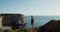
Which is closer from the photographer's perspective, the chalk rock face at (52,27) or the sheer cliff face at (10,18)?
the chalk rock face at (52,27)

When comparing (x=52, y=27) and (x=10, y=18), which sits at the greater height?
(x=52, y=27)

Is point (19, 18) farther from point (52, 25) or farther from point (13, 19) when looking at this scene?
point (52, 25)

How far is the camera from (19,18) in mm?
34438

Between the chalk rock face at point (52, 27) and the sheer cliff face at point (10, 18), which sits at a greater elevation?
the chalk rock face at point (52, 27)

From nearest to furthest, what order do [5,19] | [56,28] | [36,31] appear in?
[56,28] → [36,31] → [5,19]

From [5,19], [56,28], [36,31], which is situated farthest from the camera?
[5,19]

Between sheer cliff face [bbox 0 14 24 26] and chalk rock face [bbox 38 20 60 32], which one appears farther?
sheer cliff face [bbox 0 14 24 26]

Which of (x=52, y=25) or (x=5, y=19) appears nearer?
(x=52, y=25)

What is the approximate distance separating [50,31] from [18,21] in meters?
19.1

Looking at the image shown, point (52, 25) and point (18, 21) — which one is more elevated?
point (52, 25)

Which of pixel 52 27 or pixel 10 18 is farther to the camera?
pixel 10 18

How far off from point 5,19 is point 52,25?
17794mm

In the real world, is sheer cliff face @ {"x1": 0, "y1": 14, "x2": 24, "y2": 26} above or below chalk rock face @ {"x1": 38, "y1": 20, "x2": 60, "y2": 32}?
below

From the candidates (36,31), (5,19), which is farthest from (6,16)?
(36,31)
